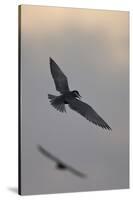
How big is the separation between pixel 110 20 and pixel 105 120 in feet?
3.74

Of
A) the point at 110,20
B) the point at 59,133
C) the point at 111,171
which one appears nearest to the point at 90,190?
the point at 111,171

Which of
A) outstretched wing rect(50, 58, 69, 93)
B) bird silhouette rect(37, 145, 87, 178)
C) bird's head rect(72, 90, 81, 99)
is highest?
outstretched wing rect(50, 58, 69, 93)

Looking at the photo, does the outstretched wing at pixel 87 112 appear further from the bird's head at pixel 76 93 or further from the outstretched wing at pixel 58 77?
the outstretched wing at pixel 58 77

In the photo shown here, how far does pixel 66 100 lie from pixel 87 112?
0.94 ft

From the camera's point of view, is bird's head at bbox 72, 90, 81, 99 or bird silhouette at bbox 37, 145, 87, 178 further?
bird's head at bbox 72, 90, 81, 99

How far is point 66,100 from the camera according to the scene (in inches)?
259

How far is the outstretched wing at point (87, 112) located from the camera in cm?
663

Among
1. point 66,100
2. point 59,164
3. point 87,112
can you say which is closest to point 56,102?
point 66,100

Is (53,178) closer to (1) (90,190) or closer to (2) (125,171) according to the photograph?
(1) (90,190)

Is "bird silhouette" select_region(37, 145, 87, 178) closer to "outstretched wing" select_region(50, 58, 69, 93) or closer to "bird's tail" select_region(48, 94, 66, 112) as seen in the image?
"bird's tail" select_region(48, 94, 66, 112)

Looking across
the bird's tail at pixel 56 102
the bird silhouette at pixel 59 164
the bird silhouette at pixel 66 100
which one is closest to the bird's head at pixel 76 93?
the bird silhouette at pixel 66 100

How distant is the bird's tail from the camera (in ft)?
21.3

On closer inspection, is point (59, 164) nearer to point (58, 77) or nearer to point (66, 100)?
point (66, 100)

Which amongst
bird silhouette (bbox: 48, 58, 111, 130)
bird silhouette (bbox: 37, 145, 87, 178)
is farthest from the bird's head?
bird silhouette (bbox: 37, 145, 87, 178)
